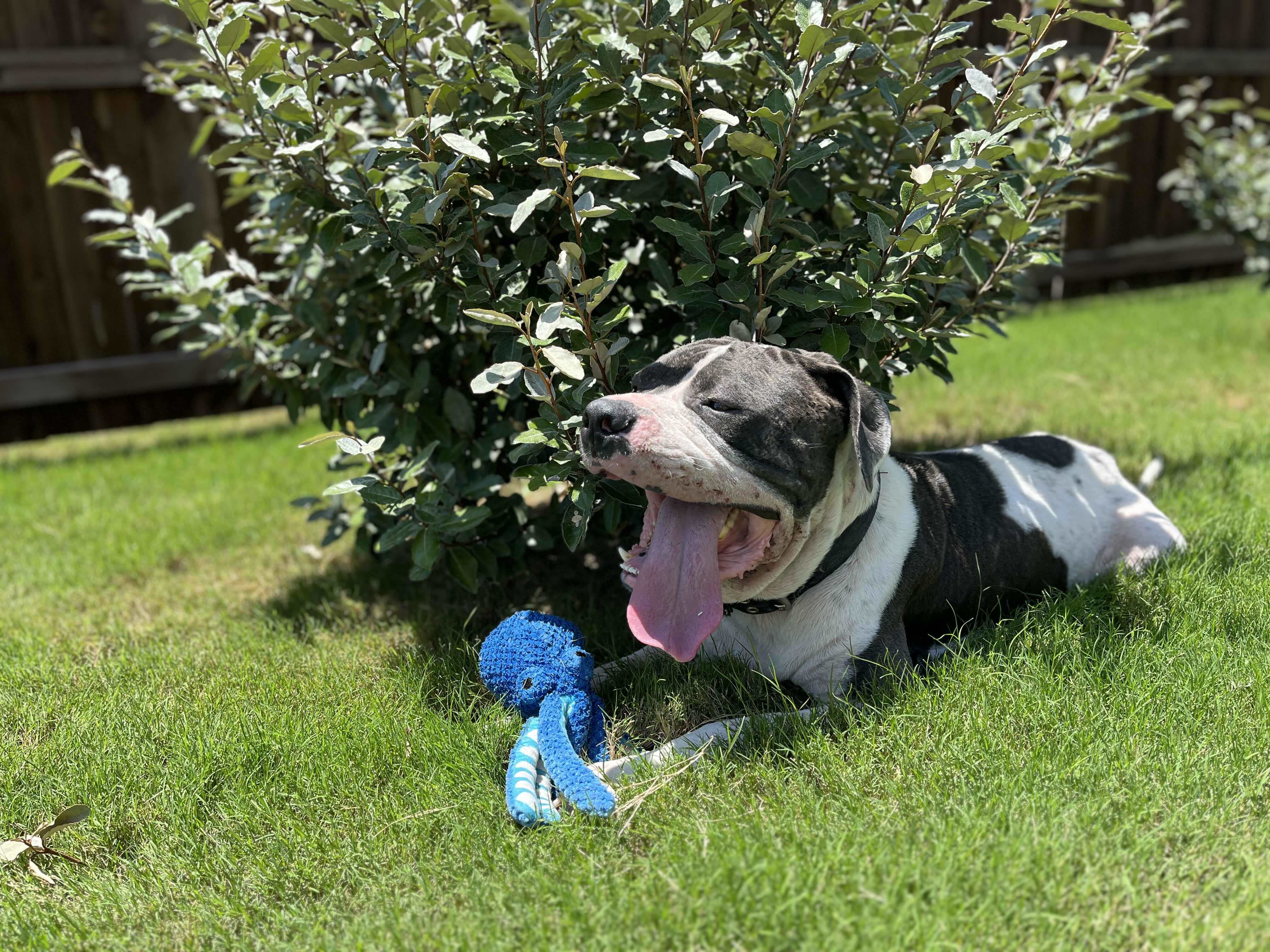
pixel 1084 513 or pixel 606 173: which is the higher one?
pixel 606 173

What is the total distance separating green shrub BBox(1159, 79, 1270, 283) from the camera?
6512mm

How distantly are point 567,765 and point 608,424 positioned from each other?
755 millimetres

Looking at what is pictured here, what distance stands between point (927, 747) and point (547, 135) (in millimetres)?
1854

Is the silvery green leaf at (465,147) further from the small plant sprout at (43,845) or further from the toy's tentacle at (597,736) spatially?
the small plant sprout at (43,845)

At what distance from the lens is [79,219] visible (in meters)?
6.27

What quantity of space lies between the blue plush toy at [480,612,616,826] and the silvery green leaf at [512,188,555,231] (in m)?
1.02

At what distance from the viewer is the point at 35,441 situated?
6527 mm

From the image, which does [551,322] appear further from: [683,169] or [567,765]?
[567,765]

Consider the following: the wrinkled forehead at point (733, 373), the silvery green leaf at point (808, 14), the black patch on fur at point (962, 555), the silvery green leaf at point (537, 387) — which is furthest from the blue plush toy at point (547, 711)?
the silvery green leaf at point (808, 14)

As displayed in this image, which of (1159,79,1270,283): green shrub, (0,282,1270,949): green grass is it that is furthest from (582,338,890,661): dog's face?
(1159,79,1270,283): green shrub

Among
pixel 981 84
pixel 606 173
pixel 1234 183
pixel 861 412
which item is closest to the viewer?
pixel 861 412

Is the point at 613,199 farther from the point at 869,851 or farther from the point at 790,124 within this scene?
the point at 869,851

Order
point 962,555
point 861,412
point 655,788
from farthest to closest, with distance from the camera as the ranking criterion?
point 962,555 < point 861,412 < point 655,788

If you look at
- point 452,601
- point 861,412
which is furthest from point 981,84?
point 452,601
